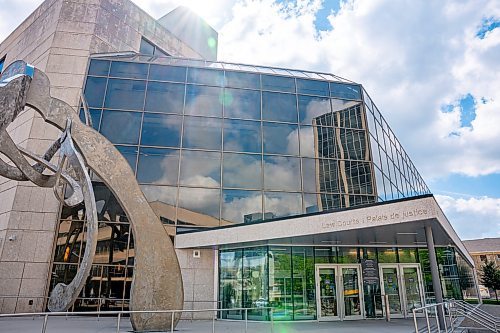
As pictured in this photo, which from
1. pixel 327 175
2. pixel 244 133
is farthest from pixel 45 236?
pixel 327 175

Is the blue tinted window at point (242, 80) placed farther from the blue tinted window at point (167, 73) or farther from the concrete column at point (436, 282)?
the concrete column at point (436, 282)

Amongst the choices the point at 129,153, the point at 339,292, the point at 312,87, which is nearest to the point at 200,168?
the point at 129,153

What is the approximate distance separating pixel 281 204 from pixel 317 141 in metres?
4.04

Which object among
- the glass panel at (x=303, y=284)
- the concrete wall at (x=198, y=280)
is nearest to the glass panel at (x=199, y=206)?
the concrete wall at (x=198, y=280)

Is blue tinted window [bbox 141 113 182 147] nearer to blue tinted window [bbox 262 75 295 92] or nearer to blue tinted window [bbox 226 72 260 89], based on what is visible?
blue tinted window [bbox 226 72 260 89]

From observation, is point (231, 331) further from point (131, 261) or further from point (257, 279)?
point (131, 261)

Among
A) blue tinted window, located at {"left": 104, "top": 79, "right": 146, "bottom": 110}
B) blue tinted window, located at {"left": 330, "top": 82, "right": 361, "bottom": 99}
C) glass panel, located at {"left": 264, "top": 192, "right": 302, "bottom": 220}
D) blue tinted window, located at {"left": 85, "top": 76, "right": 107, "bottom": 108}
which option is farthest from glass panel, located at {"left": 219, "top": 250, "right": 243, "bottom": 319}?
blue tinted window, located at {"left": 330, "top": 82, "right": 361, "bottom": 99}

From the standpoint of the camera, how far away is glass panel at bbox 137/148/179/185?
15.9 metres

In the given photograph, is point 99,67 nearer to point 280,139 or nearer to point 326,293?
point 280,139

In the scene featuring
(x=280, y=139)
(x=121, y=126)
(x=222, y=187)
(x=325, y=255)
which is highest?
(x=121, y=126)

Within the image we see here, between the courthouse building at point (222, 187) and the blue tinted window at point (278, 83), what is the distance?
0.10 meters

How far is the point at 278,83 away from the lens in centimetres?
1908

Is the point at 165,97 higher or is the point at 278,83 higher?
the point at 278,83

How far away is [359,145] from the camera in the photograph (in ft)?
61.1
